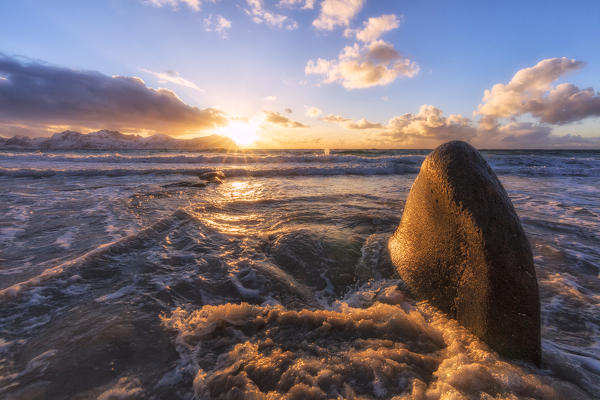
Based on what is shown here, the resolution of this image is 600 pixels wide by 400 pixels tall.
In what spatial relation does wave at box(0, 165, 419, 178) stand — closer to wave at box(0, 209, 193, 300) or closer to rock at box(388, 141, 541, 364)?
wave at box(0, 209, 193, 300)

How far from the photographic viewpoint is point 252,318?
186cm

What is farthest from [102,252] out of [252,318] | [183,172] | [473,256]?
[183,172]

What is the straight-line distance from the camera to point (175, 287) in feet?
7.65

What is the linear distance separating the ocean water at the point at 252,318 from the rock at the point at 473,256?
141 millimetres

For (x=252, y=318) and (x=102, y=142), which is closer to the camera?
(x=252, y=318)

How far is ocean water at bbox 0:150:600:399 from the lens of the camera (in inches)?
53.4

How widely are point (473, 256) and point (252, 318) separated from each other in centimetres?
164

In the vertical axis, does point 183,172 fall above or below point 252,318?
above

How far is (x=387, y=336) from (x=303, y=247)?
1.62m

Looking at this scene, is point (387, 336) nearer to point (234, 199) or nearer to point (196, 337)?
point (196, 337)

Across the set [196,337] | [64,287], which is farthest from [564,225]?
[64,287]

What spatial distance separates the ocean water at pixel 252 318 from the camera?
4.45ft

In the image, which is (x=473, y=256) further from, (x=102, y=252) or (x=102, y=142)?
(x=102, y=142)

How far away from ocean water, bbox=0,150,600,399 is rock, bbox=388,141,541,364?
0.14m
